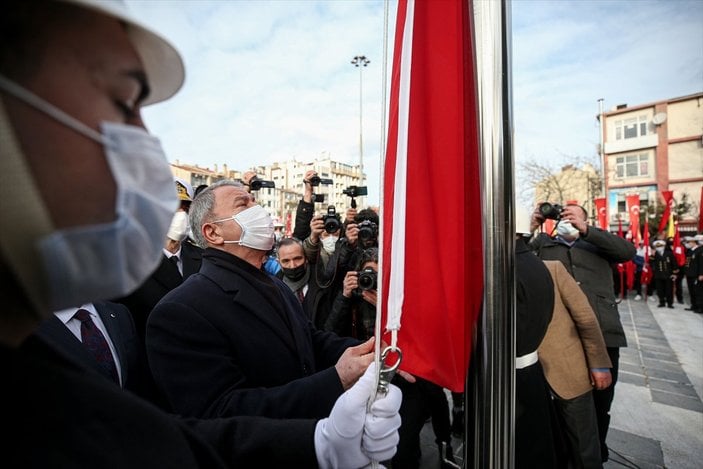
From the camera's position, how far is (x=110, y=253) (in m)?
0.67

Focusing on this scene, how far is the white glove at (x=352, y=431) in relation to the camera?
3.92ft

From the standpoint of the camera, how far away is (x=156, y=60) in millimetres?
815

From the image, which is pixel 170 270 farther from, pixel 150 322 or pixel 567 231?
pixel 567 231

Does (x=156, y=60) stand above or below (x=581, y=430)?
above

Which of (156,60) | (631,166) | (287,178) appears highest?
(287,178)

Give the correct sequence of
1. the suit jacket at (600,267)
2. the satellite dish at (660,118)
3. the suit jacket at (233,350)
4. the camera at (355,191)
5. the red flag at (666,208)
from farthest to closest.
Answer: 1. the satellite dish at (660,118)
2. the red flag at (666,208)
3. the camera at (355,191)
4. the suit jacket at (600,267)
5. the suit jacket at (233,350)

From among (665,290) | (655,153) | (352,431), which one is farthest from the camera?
(655,153)

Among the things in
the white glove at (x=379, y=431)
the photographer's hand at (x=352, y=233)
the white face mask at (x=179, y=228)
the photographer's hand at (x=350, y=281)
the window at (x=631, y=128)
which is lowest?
the white glove at (x=379, y=431)

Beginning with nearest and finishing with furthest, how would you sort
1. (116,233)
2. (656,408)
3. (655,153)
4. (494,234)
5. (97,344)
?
(116,233), (494,234), (97,344), (656,408), (655,153)

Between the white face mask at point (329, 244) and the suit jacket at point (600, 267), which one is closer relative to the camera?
the suit jacket at point (600, 267)

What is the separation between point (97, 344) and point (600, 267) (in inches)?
175

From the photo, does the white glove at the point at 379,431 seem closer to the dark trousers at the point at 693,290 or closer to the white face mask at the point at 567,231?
the white face mask at the point at 567,231

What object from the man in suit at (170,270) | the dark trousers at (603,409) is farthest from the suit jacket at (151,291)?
the dark trousers at (603,409)

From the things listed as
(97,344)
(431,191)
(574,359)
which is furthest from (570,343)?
(97,344)
